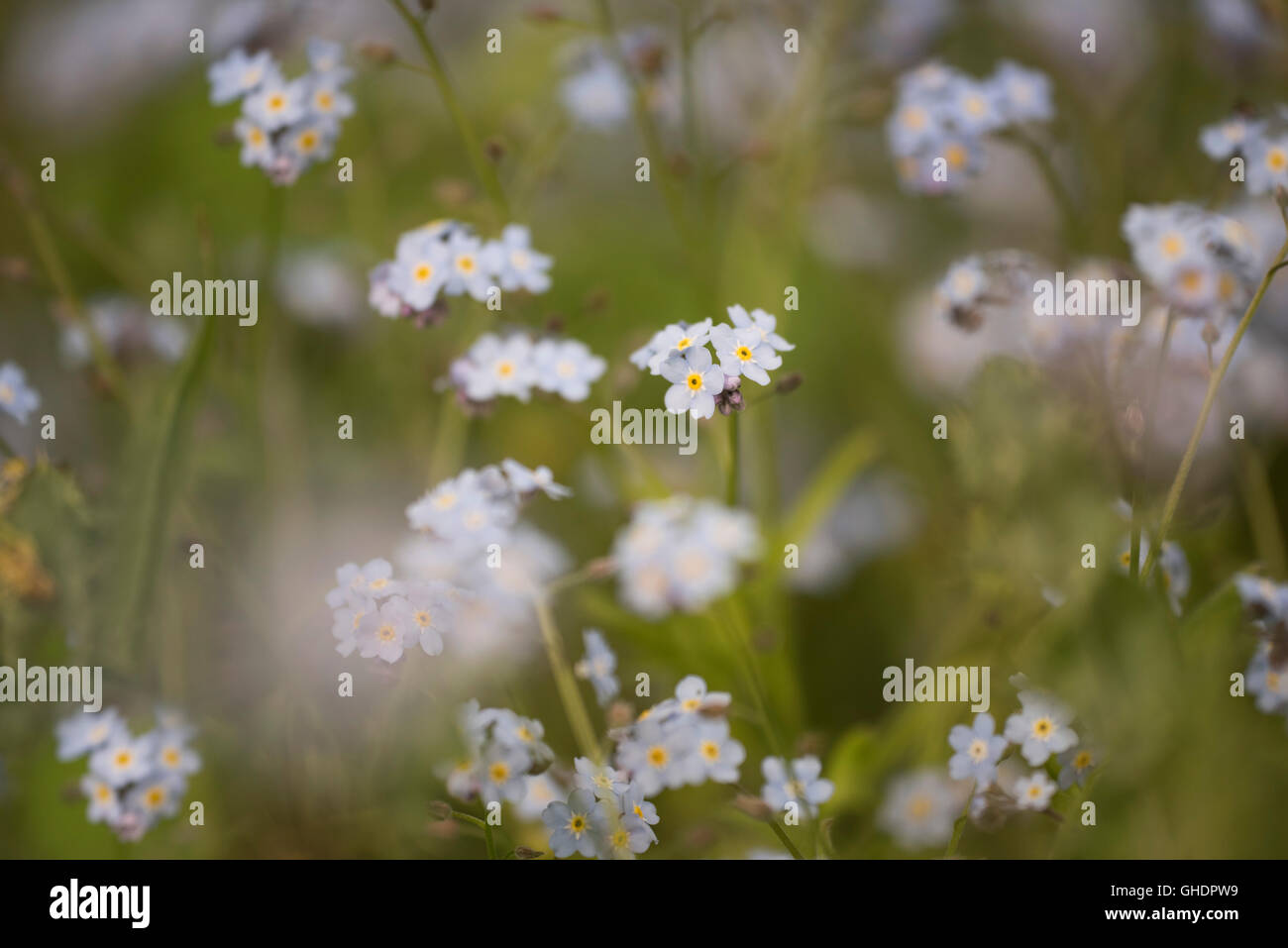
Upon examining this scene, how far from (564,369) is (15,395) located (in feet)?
1.18

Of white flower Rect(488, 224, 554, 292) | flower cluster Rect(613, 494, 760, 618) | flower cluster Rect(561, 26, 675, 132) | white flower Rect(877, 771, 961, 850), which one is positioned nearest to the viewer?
flower cluster Rect(613, 494, 760, 618)

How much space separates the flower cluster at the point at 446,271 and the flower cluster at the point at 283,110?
0.09 m

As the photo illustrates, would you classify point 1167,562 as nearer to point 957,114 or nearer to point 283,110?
point 957,114

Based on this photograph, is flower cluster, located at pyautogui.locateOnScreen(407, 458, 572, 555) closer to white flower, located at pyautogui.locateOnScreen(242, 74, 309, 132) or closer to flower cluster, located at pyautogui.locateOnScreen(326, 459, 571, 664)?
flower cluster, located at pyautogui.locateOnScreen(326, 459, 571, 664)

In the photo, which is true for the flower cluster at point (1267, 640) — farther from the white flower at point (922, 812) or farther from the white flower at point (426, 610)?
the white flower at point (426, 610)

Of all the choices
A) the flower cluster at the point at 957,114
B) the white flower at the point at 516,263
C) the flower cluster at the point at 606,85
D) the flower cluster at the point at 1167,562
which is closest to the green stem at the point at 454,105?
the white flower at the point at 516,263

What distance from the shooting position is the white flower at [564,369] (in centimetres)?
61

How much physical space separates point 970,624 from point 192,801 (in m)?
0.59

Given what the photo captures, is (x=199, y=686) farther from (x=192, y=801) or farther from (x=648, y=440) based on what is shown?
(x=648, y=440)

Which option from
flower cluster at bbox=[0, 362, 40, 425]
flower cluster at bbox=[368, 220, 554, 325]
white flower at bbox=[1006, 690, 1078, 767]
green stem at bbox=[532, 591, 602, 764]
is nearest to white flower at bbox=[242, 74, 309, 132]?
flower cluster at bbox=[368, 220, 554, 325]

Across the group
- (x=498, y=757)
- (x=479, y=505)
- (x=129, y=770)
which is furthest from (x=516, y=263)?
(x=129, y=770)

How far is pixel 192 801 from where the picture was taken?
754 mm

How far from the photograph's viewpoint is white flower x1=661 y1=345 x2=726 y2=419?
53cm

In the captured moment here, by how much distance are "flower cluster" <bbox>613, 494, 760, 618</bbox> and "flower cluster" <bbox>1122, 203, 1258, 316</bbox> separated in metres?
0.31
